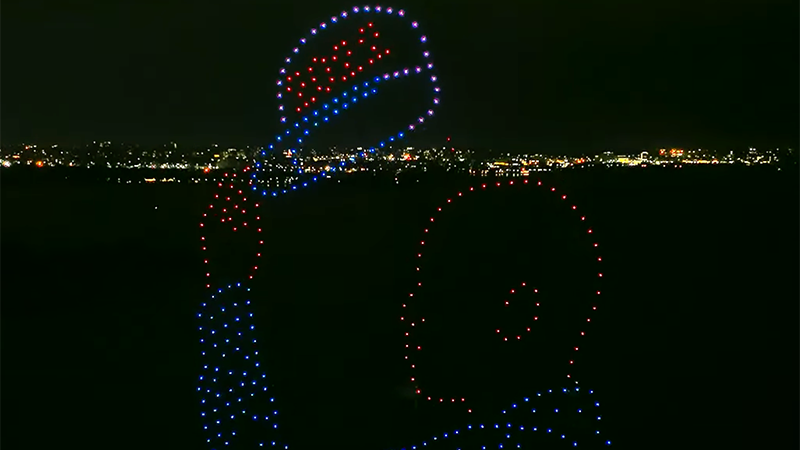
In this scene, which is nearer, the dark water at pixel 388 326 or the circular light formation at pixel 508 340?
the circular light formation at pixel 508 340

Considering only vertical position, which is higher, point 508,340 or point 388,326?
point 388,326

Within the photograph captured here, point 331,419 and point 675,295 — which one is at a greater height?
point 675,295

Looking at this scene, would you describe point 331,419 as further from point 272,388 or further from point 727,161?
point 727,161

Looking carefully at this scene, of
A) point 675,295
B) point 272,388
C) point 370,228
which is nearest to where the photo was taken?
point 272,388

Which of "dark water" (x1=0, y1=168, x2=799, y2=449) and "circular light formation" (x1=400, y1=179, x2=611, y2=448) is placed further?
"dark water" (x1=0, y1=168, x2=799, y2=449)

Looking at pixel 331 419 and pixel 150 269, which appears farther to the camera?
pixel 150 269

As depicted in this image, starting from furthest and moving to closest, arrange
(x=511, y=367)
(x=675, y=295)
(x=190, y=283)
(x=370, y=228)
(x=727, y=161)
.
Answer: (x=727, y=161) < (x=370, y=228) < (x=190, y=283) < (x=675, y=295) < (x=511, y=367)

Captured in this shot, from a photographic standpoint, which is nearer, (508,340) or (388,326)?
(508,340)

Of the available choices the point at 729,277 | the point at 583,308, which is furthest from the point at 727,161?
the point at 583,308
